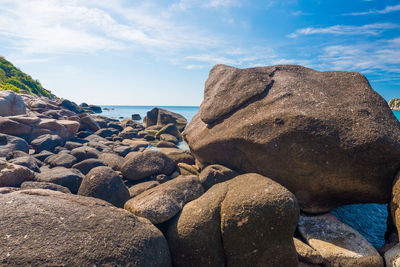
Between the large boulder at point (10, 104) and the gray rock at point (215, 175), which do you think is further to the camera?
the large boulder at point (10, 104)

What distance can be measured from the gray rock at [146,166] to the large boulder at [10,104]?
10255mm

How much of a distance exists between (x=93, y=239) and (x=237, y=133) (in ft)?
11.5

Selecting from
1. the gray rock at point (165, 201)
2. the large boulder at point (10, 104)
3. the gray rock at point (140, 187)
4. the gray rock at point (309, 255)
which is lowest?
the gray rock at point (309, 255)

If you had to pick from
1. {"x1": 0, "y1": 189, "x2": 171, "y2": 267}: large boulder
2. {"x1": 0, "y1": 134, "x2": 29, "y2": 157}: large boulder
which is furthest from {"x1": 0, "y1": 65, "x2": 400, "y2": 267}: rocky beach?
{"x1": 0, "y1": 134, "x2": 29, "y2": 157}: large boulder

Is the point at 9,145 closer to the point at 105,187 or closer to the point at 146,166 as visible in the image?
the point at 146,166

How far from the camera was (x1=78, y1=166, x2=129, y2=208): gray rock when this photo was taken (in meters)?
4.26

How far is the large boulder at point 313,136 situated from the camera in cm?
401

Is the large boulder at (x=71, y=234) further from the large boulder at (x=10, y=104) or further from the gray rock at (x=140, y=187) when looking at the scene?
the large boulder at (x=10, y=104)

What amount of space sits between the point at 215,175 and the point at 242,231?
6.58 ft

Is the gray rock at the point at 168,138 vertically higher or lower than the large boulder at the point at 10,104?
lower

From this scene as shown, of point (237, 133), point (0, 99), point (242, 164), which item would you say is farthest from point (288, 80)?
point (0, 99)

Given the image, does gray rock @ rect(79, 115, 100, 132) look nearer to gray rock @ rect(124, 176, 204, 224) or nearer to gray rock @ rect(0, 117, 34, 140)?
gray rock @ rect(0, 117, 34, 140)

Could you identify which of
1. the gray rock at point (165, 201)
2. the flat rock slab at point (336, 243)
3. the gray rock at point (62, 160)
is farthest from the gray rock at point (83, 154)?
the flat rock slab at point (336, 243)

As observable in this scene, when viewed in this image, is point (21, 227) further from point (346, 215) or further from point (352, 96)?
point (346, 215)
